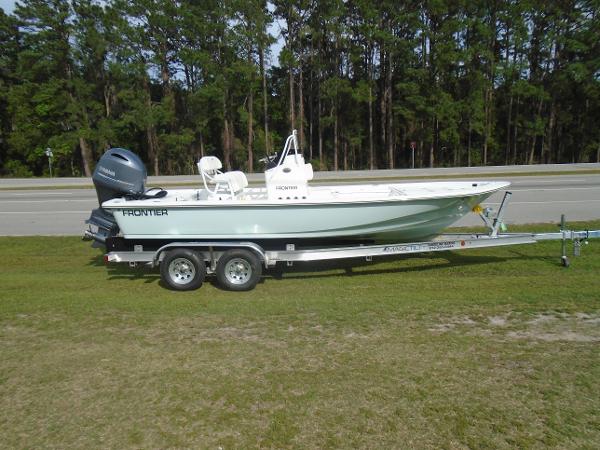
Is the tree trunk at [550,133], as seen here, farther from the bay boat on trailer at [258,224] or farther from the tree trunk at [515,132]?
the bay boat on trailer at [258,224]

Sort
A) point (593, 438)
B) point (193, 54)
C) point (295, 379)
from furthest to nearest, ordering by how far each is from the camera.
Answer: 1. point (193, 54)
2. point (295, 379)
3. point (593, 438)

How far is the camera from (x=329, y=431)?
9.57 ft

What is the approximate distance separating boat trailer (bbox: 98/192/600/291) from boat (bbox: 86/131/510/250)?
210 millimetres

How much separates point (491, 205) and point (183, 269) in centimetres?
953

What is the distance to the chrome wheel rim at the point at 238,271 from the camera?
246 inches

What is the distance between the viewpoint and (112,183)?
6797mm

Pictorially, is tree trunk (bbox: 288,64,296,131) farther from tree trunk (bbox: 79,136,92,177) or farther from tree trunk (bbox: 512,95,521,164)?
tree trunk (bbox: 512,95,521,164)

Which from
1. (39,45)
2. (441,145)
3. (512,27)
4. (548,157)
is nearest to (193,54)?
(39,45)

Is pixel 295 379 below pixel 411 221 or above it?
below

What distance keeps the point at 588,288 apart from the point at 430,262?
2326 millimetres

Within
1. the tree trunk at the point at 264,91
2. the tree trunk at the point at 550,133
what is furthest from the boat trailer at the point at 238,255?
the tree trunk at the point at 550,133

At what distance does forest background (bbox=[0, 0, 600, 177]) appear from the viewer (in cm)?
3766

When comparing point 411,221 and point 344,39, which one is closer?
point 411,221

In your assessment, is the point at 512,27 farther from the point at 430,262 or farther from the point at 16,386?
the point at 16,386
